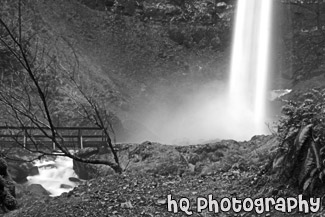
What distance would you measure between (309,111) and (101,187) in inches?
157

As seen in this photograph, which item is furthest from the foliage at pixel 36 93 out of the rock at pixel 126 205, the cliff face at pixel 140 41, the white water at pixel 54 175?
the cliff face at pixel 140 41

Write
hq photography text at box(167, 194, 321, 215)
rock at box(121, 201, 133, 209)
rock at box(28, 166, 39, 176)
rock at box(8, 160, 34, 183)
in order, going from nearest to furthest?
hq photography text at box(167, 194, 321, 215) < rock at box(121, 201, 133, 209) < rock at box(8, 160, 34, 183) < rock at box(28, 166, 39, 176)

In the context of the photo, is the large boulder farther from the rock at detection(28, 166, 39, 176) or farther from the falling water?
the falling water

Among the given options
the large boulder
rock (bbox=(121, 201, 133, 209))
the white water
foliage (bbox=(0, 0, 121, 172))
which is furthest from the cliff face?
rock (bbox=(121, 201, 133, 209))

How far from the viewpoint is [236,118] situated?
95.6ft

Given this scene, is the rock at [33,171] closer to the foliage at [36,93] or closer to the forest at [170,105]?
the forest at [170,105]

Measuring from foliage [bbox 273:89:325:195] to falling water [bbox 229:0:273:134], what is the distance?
22.1 metres

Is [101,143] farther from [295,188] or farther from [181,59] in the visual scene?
[181,59]

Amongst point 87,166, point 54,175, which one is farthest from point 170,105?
point 87,166

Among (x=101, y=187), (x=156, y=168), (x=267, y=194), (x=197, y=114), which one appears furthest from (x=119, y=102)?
(x=267, y=194)

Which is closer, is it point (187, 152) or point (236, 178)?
point (236, 178)

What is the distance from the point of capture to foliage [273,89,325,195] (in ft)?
16.1

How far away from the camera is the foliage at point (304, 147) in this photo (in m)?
4.90

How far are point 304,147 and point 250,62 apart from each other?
29691mm
